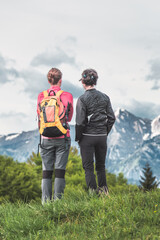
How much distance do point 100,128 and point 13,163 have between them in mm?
27344

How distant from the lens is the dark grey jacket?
545 centimetres

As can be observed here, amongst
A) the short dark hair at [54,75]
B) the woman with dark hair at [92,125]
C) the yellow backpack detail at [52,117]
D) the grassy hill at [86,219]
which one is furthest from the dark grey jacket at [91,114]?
the grassy hill at [86,219]

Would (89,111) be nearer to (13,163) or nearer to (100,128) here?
(100,128)

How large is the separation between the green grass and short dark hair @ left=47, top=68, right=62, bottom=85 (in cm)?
213

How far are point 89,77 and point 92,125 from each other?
0.89 metres

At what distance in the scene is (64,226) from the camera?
4.06 m

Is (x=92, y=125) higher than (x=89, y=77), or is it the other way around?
(x=89, y=77)

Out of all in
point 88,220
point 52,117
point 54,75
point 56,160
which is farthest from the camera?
point 54,75

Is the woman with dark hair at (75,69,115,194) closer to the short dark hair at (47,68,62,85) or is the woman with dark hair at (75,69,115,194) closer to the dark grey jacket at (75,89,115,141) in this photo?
the dark grey jacket at (75,89,115,141)

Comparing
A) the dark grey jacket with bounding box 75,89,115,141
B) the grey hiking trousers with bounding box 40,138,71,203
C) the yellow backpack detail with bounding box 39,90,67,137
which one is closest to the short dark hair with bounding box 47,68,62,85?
the yellow backpack detail with bounding box 39,90,67,137

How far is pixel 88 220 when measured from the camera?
418 centimetres

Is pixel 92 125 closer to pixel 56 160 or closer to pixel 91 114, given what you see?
A: pixel 91 114

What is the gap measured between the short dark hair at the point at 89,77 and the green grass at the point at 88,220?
6.89ft

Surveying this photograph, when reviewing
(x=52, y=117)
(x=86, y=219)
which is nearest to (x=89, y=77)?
(x=52, y=117)
